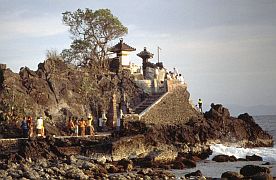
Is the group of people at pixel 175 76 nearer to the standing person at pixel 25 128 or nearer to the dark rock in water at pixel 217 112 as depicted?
the dark rock in water at pixel 217 112

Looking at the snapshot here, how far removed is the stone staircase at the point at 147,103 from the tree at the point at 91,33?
19.7 feet

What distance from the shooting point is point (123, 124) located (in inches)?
1598

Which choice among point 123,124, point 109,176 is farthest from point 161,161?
point 109,176

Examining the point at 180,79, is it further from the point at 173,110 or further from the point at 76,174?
the point at 76,174

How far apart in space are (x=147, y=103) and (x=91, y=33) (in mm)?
9239

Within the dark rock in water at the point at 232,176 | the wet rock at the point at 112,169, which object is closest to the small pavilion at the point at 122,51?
the wet rock at the point at 112,169

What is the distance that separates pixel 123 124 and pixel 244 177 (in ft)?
43.8

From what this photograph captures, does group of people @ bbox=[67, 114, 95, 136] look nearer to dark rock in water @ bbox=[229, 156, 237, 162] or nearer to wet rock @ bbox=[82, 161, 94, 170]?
wet rock @ bbox=[82, 161, 94, 170]

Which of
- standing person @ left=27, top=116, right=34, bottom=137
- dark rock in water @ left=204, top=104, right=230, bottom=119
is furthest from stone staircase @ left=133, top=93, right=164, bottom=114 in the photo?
standing person @ left=27, top=116, right=34, bottom=137

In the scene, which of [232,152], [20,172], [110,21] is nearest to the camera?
[20,172]

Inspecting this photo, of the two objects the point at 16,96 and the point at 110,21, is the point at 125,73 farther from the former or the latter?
the point at 16,96

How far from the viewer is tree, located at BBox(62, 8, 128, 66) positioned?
50.0m

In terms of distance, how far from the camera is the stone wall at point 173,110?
43753 mm

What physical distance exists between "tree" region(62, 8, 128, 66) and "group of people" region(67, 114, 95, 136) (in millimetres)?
10807
